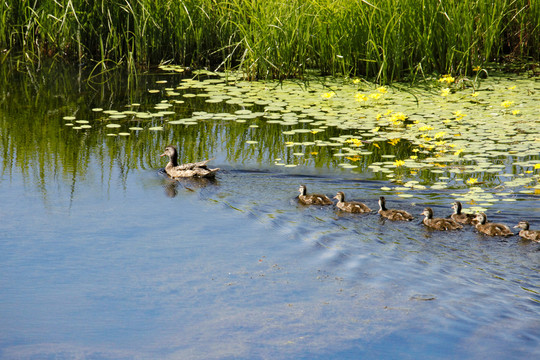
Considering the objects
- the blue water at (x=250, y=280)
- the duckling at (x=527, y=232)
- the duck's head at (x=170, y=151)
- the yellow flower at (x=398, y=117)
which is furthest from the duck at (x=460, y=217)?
the duck's head at (x=170, y=151)

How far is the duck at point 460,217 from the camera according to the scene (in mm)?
6074

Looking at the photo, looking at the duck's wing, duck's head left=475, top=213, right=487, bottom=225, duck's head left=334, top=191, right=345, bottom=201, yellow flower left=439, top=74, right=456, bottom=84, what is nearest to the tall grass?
yellow flower left=439, top=74, right=456, bottom=84

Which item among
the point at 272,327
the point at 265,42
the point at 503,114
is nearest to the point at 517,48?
the point at 503,114

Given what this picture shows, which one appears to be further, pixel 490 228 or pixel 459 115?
pixel 459 115

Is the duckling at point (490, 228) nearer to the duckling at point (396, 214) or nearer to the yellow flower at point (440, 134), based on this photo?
the duckling at point (396, 214)

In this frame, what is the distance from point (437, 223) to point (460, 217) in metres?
0.25

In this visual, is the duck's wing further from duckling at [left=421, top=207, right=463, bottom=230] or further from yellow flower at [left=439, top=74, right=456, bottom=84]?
yellow flower at [left=439, top=74, right=456, bottom=84]

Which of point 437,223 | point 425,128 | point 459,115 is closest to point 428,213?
point 437,223

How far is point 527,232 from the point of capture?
5777mm

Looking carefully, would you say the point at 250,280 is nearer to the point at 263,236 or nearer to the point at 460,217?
the point at 263,236

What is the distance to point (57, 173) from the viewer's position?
7590 millimetres

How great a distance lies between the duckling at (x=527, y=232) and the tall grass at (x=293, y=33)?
5.22 meters

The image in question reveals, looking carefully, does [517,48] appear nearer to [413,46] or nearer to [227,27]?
[413,46]

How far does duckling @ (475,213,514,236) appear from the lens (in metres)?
5.85
